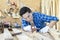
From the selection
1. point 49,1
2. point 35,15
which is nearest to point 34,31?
point 35,15

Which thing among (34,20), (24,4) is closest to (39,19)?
(34,20)

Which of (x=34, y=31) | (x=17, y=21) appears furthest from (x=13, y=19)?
(x=34, y=31)

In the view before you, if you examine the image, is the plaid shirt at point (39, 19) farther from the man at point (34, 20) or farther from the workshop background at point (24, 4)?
the workshop background at point (24, 4)

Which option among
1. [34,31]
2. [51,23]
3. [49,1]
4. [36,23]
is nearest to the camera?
[34,31]

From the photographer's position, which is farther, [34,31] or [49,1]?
[49,1]

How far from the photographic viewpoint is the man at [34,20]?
2275 millimetres

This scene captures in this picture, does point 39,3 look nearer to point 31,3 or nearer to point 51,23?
point 31,3

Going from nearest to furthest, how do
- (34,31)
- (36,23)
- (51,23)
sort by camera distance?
(34,31)
(51,23)
(36,23)

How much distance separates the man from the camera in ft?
7.46

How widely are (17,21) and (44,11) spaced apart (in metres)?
0.71

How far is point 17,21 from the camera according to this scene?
4.47 metres

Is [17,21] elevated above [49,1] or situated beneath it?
situated beneath

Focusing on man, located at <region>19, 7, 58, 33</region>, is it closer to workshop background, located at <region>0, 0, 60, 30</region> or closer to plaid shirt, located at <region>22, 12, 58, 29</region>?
plaid shirt, located at <region>22, 12, 58, 29</region>

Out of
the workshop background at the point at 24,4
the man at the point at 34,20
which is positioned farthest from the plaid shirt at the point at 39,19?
the workshop background at the point at 24,4
